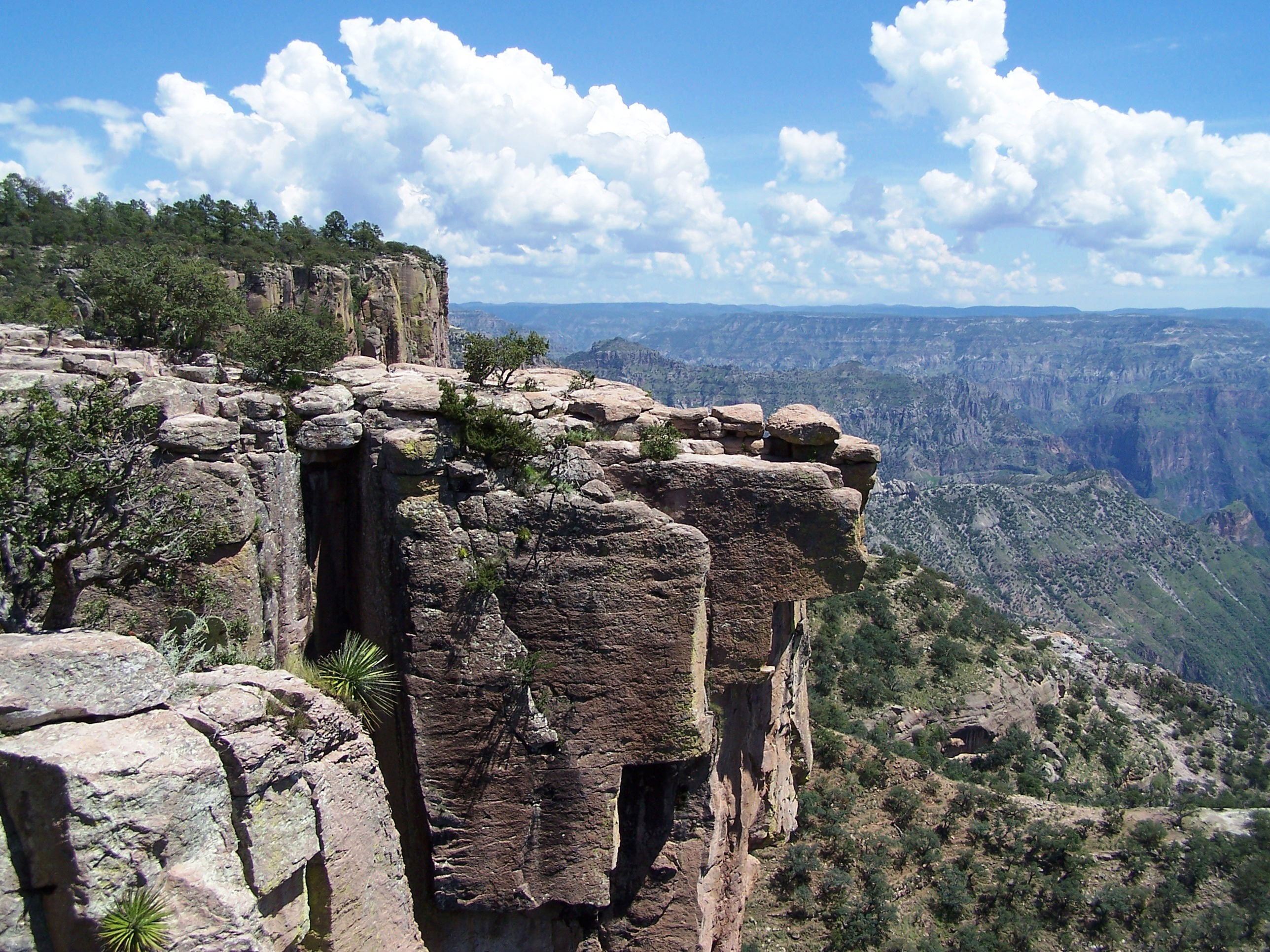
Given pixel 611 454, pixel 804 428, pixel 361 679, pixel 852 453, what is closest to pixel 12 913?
pixel 361 679

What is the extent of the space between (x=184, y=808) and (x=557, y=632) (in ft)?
26.7

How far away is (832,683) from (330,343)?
106 ft

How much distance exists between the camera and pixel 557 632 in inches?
653

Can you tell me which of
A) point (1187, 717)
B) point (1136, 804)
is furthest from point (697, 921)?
point (1187, 717)

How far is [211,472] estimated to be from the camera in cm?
1515

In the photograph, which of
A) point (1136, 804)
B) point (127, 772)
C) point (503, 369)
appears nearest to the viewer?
point (127, 772)

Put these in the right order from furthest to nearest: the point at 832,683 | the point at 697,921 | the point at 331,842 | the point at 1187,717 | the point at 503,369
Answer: the point at 1187,717
the point at 832,683
the point at 503,369
the point at 697,921
the point at 331,842

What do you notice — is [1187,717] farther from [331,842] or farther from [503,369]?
[331,842]

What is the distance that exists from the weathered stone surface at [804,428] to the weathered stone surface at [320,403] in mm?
10400

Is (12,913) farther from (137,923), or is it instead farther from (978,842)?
(978,842)

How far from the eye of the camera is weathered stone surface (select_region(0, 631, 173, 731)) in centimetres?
907

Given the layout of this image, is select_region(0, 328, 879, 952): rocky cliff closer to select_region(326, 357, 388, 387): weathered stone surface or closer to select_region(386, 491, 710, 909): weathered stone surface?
select_region(386, 491, 710, 909): weathered stone surface

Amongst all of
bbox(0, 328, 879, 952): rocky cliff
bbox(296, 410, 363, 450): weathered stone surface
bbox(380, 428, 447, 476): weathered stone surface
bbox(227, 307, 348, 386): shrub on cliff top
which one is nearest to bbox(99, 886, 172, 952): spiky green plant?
bbox(0, 328, 879, 952): rocky cliff

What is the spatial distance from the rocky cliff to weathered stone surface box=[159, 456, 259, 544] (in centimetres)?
5
